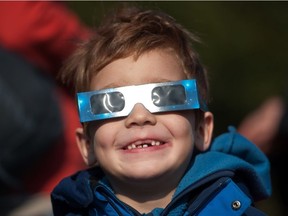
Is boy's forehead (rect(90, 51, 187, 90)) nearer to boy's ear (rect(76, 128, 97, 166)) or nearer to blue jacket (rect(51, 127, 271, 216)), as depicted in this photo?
boy's ear (rect(76, 128, 97, 166))

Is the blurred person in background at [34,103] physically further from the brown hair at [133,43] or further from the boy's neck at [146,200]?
the boy's neck at [146,200]

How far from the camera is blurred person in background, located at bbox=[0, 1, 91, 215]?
4254 millimetres

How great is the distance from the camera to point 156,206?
287 cm

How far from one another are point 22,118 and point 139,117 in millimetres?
1622

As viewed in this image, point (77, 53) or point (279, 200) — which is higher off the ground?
point (77, 53)

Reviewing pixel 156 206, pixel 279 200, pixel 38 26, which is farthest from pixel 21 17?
pixel 156 206

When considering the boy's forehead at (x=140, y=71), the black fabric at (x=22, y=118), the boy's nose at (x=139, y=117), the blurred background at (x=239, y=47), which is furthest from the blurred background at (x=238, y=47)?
the boy's nose at (x=139, y=117)

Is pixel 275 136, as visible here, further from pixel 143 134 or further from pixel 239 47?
pixel 143 134

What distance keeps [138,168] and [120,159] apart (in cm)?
8

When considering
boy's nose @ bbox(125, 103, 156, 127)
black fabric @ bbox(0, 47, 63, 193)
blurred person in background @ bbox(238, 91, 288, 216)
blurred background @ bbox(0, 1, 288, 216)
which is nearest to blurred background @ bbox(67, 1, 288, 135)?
blurred background @ bbox(0, 1, 288, 216)

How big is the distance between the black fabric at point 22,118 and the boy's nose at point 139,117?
5.13 feet

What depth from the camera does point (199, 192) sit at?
2.86 metres

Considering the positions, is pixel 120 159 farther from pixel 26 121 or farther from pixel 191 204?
pixel 26 121

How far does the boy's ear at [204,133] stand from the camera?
9.89ft
